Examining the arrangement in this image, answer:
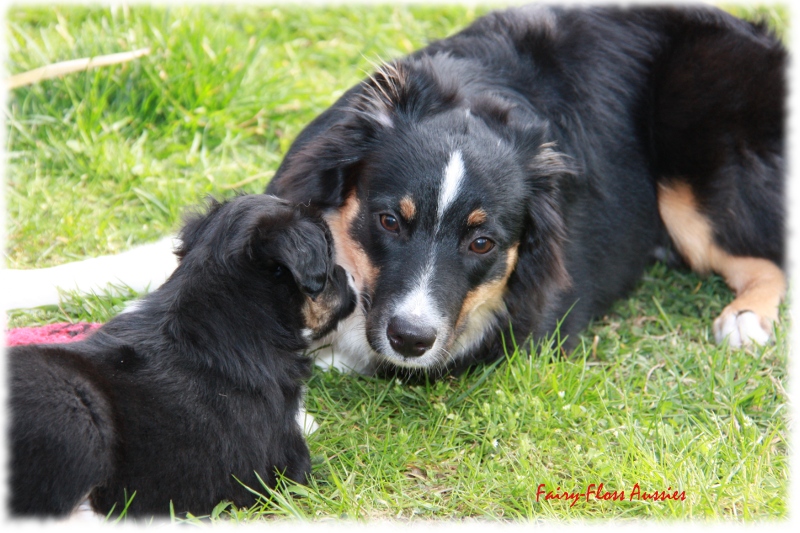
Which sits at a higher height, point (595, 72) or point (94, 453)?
point (595, 72)

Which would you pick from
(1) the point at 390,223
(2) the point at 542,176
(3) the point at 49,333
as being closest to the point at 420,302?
(1) the point at 390,223

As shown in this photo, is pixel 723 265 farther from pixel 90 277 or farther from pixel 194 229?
pixel 90 277

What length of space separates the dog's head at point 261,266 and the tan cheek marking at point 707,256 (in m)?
2.50

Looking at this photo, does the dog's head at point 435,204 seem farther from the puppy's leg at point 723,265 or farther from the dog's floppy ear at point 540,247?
the puppy's leg at point 723,265

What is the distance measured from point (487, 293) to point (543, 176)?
0.58 m

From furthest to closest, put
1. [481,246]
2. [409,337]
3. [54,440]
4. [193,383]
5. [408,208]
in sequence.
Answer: [481,246], [408,208], [409,337], [193,383], [54,440]

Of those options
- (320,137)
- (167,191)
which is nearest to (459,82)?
(320,137)

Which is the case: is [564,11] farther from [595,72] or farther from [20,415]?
[20,415]

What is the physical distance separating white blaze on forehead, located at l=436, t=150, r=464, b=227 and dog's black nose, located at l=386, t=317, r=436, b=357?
472 millimetres

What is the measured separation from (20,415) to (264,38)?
15.0 feet

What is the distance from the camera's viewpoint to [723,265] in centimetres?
502

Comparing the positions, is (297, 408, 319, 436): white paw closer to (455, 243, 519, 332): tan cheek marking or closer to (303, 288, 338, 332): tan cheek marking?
(303, 288, 338, 332): tan cheek marking

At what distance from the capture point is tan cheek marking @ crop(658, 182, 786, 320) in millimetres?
4832

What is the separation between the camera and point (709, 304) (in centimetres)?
495
